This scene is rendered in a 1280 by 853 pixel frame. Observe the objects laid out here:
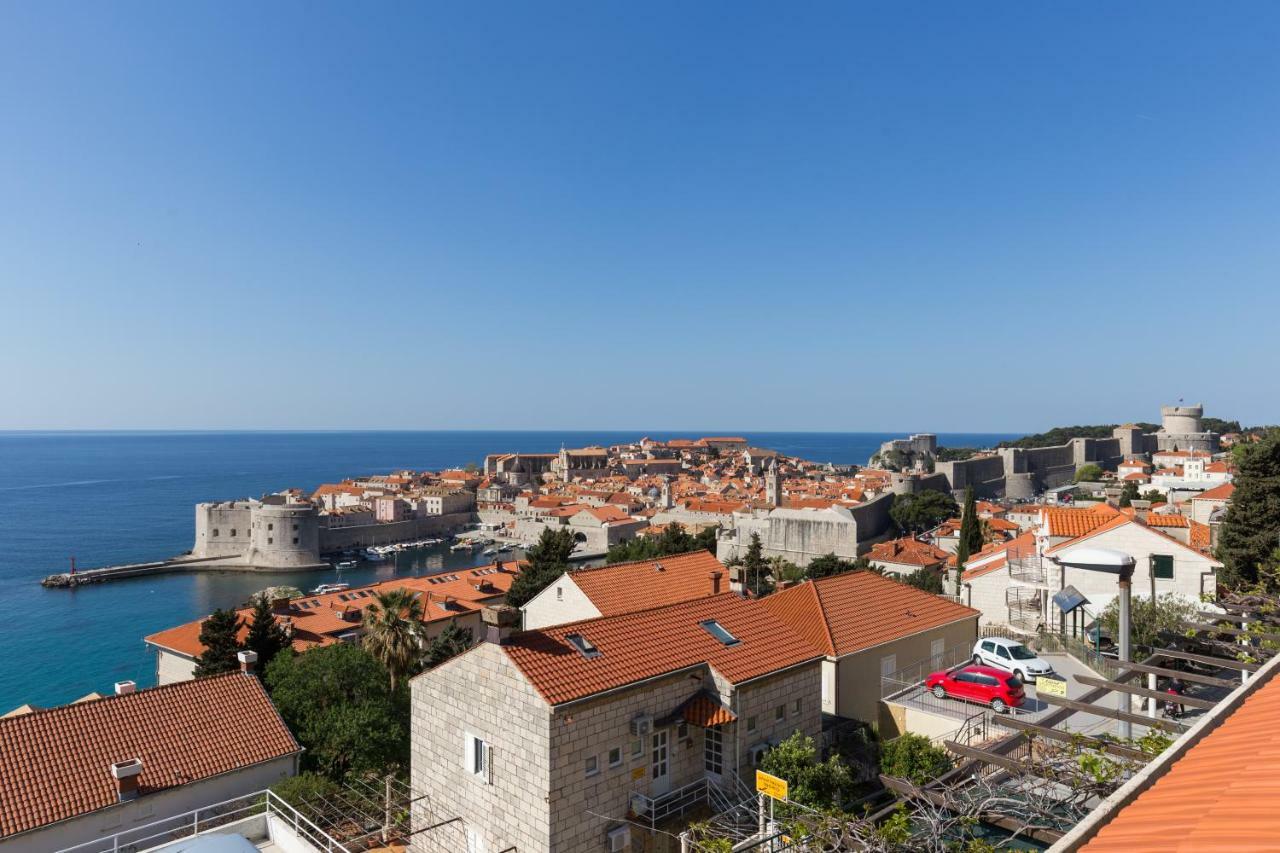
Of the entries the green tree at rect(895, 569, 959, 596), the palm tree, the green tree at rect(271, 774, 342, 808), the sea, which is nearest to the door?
the green tree at rect(271, 774, 342, 808)

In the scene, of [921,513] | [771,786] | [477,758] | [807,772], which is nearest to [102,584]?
[477,758]

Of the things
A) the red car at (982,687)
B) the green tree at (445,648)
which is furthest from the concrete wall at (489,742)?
the green tree at (445,648)

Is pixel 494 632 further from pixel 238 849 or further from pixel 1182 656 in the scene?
pixel 1182 656

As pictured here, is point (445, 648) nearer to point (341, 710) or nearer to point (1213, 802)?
point (341, 710)

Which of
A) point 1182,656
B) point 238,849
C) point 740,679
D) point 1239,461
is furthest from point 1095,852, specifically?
point 1239,461

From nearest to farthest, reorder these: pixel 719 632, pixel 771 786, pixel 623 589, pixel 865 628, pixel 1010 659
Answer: pixel 771 786 → pixel 719 632 → pixel 1010 659 → pixel 865 628 → pixel 623 589
